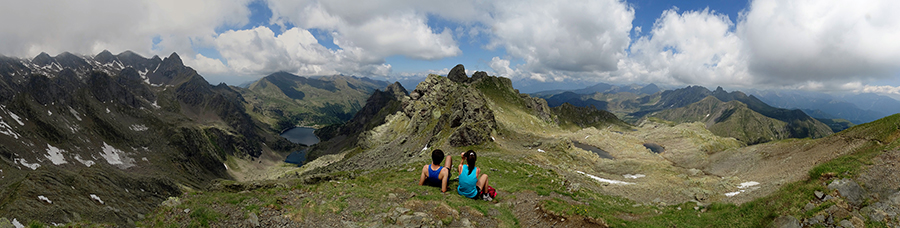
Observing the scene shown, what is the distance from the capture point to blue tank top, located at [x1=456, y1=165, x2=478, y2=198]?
55.1ft

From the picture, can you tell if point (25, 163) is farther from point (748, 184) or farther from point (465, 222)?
point (748, 184)

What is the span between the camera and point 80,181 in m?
58.1

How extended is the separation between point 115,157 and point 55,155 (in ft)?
87.2

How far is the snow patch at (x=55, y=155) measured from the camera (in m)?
109

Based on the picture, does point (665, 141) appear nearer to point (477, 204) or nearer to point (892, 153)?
point (892, 153)

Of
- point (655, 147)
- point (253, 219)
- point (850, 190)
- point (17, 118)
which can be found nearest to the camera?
point (253, 219)

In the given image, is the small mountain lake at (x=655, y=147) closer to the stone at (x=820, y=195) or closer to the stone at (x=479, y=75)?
the stone at (x=479, y=75)

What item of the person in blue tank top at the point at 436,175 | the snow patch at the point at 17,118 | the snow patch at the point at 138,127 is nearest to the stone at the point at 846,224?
the person in blue tank top at the point at 436,175

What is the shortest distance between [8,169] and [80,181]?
40.8m

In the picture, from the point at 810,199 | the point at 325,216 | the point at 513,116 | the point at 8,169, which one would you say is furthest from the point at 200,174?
the point at 810,199

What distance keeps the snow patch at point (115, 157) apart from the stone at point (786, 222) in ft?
654

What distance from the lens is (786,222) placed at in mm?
12859

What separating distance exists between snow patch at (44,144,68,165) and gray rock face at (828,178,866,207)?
7200 inches

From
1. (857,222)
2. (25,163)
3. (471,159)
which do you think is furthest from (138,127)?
(857,222)
